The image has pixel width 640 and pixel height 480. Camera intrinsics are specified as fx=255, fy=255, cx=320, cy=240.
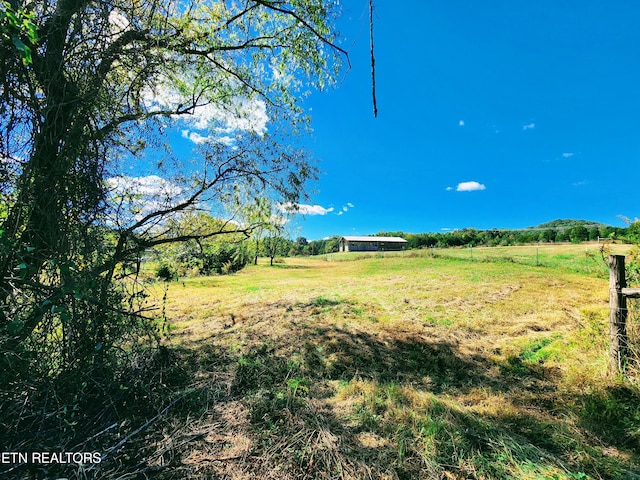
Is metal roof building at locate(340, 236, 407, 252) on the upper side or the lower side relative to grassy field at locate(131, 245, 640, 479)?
upper

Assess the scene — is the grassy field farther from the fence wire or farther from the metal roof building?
the metal roof building

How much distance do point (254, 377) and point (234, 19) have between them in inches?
231

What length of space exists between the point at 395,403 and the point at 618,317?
10.6 ft

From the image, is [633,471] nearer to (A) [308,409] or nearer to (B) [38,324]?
(A) [308,409]

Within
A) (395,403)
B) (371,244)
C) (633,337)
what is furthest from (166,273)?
(371,244)

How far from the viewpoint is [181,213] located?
4258 millimetres

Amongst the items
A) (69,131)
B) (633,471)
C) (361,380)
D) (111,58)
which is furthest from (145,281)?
(633,471)

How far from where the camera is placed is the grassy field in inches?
83.4

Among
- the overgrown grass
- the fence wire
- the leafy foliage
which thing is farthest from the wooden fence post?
the leafy foliage

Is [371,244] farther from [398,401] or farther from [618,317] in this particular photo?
[398,401]

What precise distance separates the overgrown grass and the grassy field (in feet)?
0.05

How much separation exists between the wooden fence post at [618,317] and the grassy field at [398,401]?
18 centimetres

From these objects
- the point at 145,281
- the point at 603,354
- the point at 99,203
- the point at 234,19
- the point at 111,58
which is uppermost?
the point at 234,19

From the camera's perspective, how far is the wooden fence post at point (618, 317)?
3336mm
